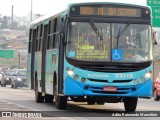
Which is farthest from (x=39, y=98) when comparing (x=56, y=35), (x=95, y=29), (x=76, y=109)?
(x=95, y=29)

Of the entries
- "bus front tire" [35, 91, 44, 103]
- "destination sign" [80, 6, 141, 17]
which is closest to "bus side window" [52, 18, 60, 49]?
"destination sign" [80, 6, 141, 17]

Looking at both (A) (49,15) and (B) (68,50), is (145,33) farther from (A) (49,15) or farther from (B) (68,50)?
(A) (49,15)

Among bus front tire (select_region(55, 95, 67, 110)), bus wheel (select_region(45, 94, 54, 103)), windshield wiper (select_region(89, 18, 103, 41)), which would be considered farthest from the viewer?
bus wheel (select_region(45, 94, 54, 103))

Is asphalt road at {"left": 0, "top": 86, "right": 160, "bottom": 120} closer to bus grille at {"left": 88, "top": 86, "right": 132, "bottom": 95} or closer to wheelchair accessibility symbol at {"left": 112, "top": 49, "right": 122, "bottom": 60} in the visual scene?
bus grille at {"left": 88, "top": 86, "right": 132, "bottom": 95}

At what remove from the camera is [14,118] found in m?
17.5

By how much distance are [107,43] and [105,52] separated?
10.9 inches

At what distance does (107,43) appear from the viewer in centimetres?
1988

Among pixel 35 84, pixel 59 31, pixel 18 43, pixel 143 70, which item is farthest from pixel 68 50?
pixel 18 43

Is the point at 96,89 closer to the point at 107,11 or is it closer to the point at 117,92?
the point at 117,92

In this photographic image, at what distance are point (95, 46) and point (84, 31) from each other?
0.55m

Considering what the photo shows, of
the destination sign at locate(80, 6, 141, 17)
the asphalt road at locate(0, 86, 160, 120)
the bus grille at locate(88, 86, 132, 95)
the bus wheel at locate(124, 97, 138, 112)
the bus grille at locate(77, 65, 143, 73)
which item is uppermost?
the destination sign at locate(80, 6, 141, 17)

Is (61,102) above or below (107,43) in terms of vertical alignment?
below

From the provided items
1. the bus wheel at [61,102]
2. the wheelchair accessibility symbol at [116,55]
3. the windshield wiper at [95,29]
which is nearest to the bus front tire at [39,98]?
the bus wheel at [61,102]

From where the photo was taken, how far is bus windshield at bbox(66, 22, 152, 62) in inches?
780
